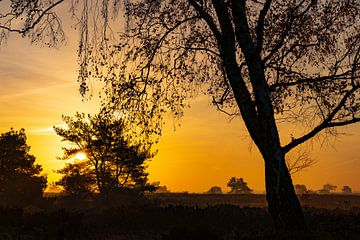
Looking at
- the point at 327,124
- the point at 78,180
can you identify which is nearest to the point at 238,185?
the point at 78,180

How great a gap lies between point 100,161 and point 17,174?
6.77 m

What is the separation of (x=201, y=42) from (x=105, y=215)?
34.8ft

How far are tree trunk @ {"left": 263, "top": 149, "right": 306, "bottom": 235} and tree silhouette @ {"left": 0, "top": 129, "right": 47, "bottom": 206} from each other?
29594 mm

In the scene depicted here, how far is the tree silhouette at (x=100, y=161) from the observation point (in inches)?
1411

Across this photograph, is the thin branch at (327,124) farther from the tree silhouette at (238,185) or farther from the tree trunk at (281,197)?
the tree silhouette at (238,185)

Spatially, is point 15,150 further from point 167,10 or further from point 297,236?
point 297,236

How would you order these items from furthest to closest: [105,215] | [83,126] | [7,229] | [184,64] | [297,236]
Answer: [83,126], [105,215], [7,229], [184,64], [297,236]

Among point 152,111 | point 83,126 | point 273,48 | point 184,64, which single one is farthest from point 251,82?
point 83,126

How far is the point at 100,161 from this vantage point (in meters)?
37.0

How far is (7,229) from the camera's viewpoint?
1605cm

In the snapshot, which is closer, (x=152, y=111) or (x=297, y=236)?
(x=297, y=236)

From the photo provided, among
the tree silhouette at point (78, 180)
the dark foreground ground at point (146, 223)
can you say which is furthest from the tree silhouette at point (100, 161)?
the dark foreground ground at point (146, 223)

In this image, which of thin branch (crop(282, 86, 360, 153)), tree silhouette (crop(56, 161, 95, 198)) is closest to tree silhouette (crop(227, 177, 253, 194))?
tree silhouette (crop(56, 161, 95, 198))

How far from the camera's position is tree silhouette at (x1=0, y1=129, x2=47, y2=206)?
3569 cm
